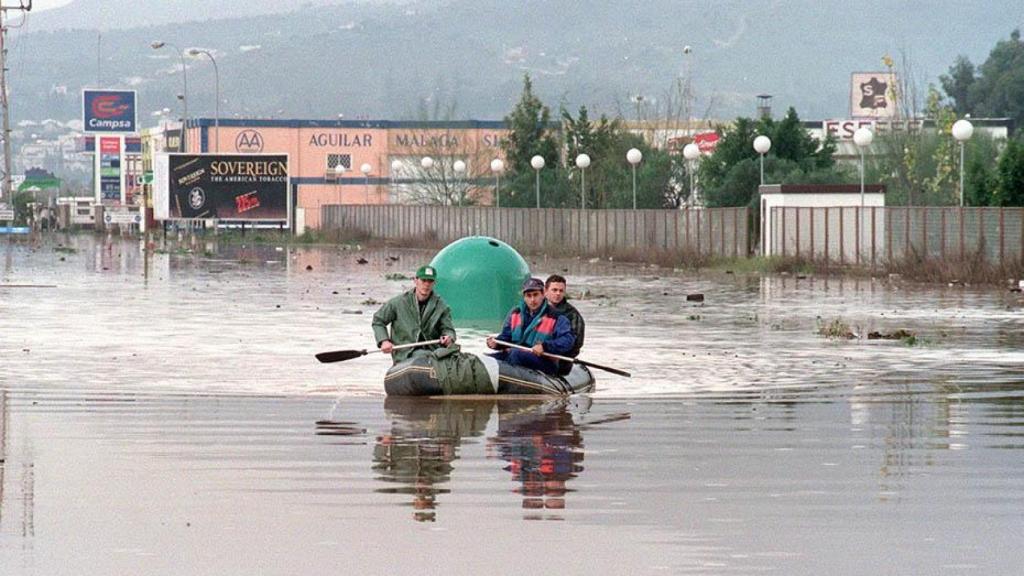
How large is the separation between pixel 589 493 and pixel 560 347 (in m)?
7.38

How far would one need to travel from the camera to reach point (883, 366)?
84.4 ft

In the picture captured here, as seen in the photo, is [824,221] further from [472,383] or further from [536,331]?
[472,383]

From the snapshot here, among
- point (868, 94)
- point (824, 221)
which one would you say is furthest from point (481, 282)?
point (868, 94)

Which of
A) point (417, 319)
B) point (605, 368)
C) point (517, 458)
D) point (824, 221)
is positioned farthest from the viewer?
point (824, 221)

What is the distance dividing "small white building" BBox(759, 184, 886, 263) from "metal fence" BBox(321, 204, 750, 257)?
7.42ft

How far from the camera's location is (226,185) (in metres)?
115

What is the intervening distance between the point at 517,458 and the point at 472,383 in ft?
16.6

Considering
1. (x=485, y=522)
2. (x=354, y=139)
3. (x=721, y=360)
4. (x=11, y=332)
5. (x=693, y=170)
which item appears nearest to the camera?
(x=485, y=522)

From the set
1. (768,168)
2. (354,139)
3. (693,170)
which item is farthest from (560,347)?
(354,139)

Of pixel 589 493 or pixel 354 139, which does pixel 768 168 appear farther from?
pixel 354 139

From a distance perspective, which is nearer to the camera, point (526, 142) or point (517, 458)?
point (517, 458)

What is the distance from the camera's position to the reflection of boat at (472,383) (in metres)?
21.0

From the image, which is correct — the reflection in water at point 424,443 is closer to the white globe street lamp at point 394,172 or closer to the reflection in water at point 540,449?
the reflection in water at point 540,449

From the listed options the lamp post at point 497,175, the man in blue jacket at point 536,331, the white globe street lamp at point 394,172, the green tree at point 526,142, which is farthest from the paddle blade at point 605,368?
the white globe street lamp at point 394,172
